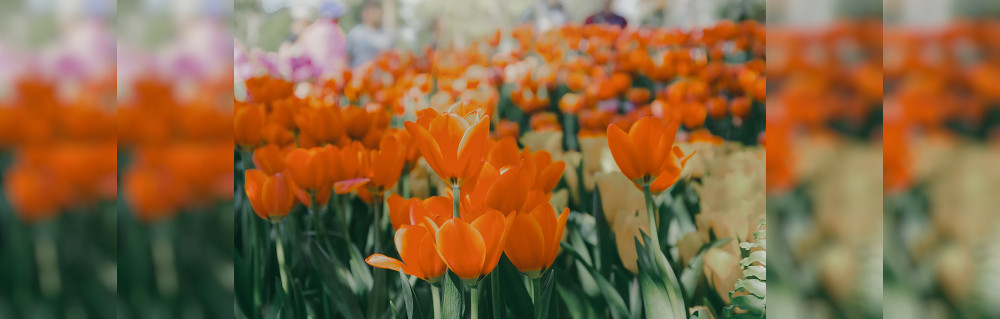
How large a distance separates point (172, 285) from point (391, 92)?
87 cm

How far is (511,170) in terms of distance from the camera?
0.28 metres

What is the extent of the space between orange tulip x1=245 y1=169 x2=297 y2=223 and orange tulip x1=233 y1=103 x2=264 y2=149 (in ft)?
0.37

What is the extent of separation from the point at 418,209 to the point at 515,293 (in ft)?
0.30

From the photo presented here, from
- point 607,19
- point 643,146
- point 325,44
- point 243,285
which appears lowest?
point 243,285

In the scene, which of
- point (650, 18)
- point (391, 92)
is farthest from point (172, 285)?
A: point (650, 18)

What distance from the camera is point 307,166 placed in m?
0.41

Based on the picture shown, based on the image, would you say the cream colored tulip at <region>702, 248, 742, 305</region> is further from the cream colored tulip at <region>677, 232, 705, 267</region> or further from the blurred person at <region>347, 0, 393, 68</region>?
the blurred person at <region>347, 0, 393, 68</region>

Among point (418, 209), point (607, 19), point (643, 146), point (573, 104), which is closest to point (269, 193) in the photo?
point (418, 209)

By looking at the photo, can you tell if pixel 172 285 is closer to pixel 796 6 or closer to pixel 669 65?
pixel 796 6

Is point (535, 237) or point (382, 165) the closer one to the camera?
point (535, 237)

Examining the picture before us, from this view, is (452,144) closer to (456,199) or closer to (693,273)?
(456,199)

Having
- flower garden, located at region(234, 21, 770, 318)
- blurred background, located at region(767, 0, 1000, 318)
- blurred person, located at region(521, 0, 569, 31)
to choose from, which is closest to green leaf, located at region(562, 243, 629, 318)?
flower garden, located at region(234, 21, 770, 318)

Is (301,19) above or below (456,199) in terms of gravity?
above

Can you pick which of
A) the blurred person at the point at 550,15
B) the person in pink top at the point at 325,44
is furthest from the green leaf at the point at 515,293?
the blurred person at the point at 550,15
